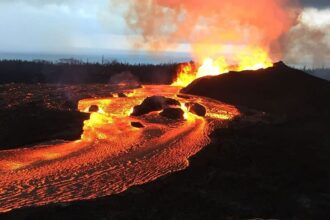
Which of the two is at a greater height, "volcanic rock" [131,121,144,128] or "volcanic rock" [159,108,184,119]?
"volcanic rock" [159,108,184,119]

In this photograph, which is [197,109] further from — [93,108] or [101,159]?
[101,159]

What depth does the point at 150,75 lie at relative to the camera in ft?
358

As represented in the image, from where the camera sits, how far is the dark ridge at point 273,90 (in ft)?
172

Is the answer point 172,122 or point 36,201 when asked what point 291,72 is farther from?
point 36,201

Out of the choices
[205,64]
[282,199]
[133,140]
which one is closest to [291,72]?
[205,64]

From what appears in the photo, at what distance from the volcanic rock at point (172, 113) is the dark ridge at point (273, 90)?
10.8 metres

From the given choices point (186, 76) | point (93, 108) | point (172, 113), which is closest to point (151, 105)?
point (172, 113)

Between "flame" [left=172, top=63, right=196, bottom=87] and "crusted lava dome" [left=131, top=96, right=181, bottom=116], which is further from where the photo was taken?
"flame" [left=172, top=63, right=196, bottom=87]

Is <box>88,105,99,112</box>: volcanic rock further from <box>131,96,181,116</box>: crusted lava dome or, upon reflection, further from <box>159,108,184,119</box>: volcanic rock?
<box>159,108,184,119</box>: volcanic rock

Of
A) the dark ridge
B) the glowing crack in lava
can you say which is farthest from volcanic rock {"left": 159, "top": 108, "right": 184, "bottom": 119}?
the dark ridge

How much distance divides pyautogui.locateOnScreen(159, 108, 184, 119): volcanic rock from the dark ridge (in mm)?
10828

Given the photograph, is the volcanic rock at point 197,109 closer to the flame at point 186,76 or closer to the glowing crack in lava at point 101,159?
the glowing crack in lava at point 101,159

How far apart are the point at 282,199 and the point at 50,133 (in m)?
19.0

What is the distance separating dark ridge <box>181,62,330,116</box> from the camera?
5228 cm
